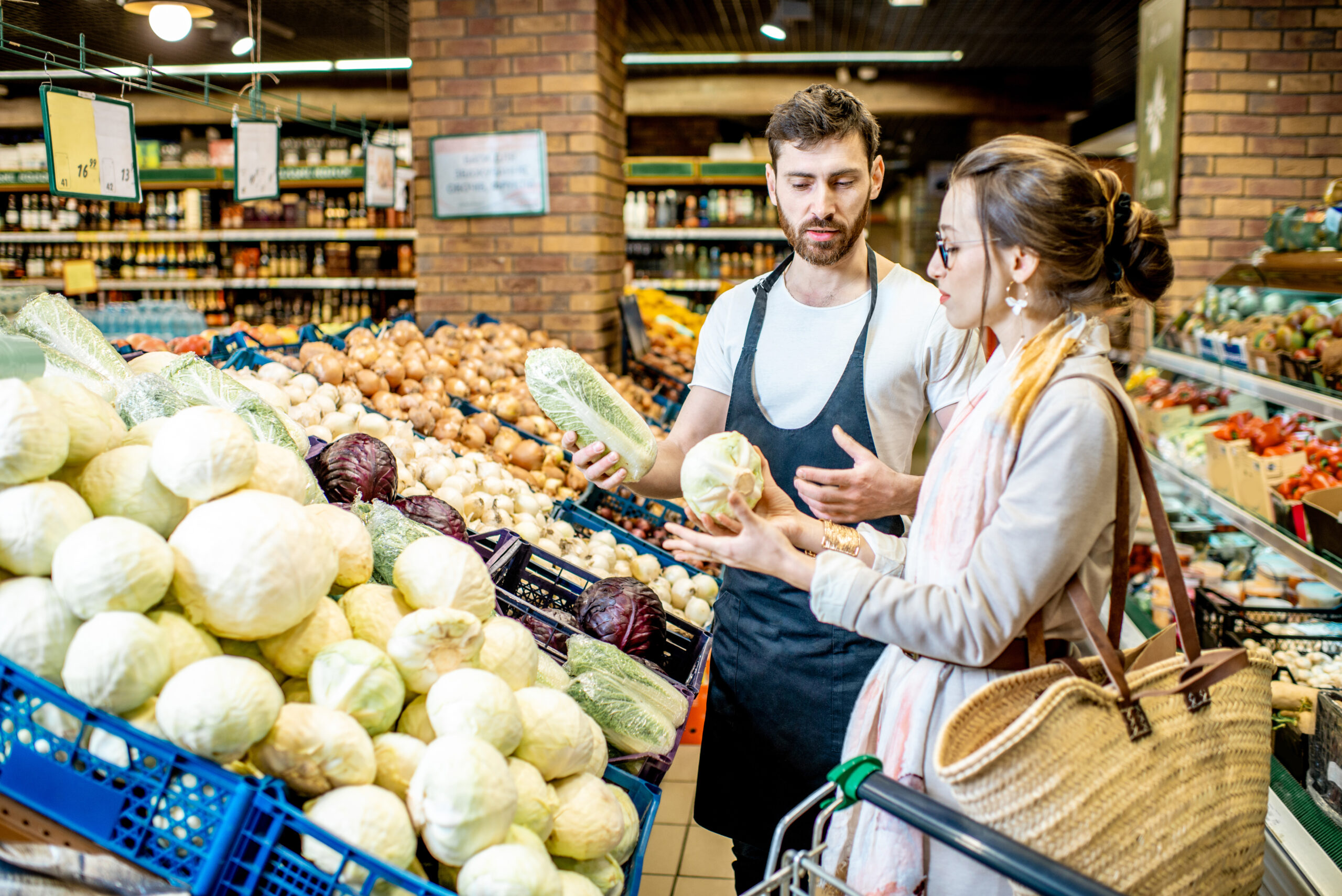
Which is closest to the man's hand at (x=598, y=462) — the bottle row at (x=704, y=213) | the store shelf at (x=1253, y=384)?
the store shelf at (x=1253, y=384)

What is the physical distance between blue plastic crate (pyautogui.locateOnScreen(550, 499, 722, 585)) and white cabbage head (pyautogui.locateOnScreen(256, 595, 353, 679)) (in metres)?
1.85

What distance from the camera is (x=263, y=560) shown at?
118cm

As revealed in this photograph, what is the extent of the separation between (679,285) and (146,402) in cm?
701

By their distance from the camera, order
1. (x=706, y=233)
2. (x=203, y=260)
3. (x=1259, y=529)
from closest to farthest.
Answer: (x=1259, y=529) → (x=706, y=233) → (x=203, y=260)

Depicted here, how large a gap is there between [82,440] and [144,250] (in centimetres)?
1012

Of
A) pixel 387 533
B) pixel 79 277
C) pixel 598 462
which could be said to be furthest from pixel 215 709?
pixel 79 277

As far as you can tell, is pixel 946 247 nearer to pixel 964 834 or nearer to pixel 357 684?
pixel 964 834

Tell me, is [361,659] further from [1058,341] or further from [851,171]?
[851,171]

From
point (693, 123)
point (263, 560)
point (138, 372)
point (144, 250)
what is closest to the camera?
point (263, 560)

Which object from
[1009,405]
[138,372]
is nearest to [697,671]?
[1009,405]

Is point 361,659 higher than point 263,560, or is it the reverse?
point 263,560

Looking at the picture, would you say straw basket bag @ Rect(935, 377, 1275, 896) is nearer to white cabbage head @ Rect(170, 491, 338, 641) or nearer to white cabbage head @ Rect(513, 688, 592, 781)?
white cabbage head @ Rect(513, 688, 592, 781)

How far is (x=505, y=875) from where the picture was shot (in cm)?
114

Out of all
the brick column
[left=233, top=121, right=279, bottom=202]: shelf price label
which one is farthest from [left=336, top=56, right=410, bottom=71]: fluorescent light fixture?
[left=233, top=121, right=279, bottom=202]: shelf price label
